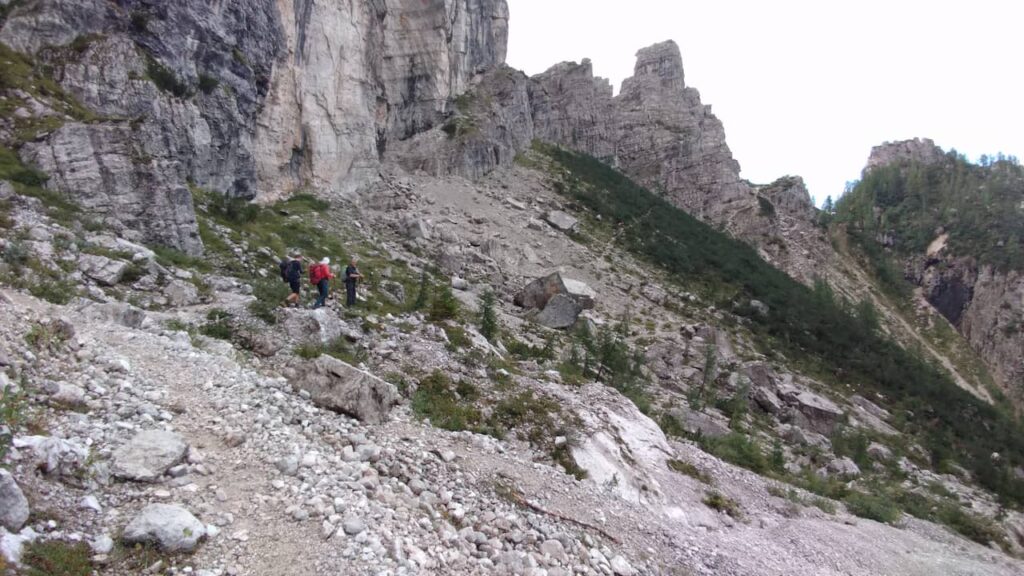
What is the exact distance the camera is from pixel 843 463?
21.8 metres

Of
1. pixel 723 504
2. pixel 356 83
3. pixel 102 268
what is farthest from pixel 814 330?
pixel 102 268

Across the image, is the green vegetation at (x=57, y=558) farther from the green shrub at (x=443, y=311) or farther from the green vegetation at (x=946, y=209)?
the green vegetation at (x=946, y=209)

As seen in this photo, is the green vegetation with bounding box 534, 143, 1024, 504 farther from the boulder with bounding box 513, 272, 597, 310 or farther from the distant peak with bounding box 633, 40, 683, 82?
the distant peak with bounding box 633, 40, 683, 82

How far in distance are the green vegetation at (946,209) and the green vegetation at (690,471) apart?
90.9 m

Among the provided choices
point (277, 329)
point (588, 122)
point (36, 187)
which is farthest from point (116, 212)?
point (588, 122)

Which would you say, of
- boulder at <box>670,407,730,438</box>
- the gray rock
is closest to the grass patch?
boulder at <box>670,407,730,438</box>

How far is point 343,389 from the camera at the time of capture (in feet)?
27.3

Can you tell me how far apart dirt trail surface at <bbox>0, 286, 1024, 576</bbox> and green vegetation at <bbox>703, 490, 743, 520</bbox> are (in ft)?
1.20

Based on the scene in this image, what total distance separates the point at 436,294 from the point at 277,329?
12581 millimetres

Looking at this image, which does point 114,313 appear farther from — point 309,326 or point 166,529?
point 166,529

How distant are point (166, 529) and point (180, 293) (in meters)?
8.83

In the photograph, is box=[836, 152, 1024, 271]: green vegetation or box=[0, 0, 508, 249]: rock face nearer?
box=[0, 0, 508, 249]: rock face

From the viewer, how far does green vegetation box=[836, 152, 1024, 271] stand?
82938 millimetres

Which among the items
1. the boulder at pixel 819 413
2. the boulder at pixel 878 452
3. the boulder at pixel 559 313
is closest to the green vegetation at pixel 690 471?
the boulder at pixel 559 313
